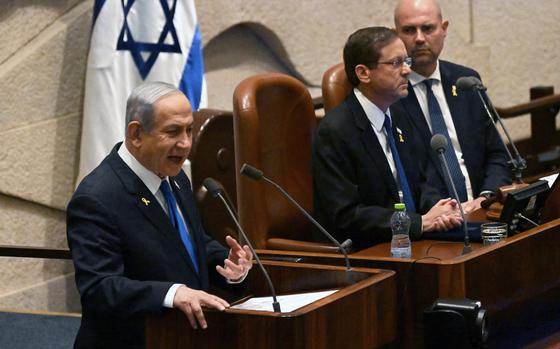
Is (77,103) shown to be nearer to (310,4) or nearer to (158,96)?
(310,4)

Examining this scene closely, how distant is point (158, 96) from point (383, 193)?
3.52 ft

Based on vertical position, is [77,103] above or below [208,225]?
above

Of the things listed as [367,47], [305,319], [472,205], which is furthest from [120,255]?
[472,205]

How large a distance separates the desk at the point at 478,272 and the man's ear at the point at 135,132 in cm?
59

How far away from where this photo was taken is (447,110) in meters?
4.32

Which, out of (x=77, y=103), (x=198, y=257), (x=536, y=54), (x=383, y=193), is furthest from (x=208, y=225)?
(x=536, y=54)

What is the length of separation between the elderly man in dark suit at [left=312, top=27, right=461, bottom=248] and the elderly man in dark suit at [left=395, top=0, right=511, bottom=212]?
34 centimetres

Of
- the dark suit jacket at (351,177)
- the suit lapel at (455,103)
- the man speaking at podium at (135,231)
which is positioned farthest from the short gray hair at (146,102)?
the suit lapel at (455,103)

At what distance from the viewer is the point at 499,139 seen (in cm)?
434

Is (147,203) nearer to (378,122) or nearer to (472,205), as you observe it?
(378,122)

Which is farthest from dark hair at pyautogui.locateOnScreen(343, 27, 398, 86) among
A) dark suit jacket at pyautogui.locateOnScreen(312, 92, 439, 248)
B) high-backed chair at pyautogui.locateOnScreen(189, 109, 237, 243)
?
high-backed chair at pyautogui.locateOnScreen(189, 109, 237, 243)

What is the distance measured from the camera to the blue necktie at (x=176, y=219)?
3.02 metres

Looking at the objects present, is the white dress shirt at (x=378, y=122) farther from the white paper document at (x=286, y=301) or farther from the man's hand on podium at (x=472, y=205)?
the white paper document at (x=286, y=301)

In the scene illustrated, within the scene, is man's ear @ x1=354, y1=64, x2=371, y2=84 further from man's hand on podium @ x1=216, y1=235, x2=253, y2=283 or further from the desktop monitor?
man's hand on podium @ x1=216, y1=235, x2=253, y2=283
